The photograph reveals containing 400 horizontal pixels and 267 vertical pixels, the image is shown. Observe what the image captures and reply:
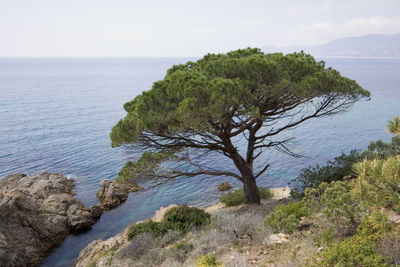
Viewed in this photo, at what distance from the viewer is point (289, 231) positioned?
31.1 ft

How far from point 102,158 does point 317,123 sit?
101 ft

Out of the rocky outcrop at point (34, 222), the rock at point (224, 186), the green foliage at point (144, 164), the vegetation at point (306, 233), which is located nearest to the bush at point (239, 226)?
the vegetation at point (306, 233)

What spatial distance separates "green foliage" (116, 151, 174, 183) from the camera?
1302 cm

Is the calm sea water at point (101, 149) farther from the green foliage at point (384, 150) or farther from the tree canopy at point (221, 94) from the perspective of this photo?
the green foliage at point (384, 150)

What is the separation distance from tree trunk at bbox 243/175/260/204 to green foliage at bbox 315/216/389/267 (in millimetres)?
8318

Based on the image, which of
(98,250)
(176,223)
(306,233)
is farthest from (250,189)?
(98,250)

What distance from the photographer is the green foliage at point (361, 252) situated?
6.03 metres

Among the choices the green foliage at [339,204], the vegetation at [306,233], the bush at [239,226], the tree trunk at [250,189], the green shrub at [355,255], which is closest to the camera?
the green shrub at [355,255]

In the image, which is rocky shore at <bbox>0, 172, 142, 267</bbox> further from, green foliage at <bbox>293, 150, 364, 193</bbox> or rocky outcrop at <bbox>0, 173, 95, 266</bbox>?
green foliage at <bbox>293, 150, 364, 193</bbox>

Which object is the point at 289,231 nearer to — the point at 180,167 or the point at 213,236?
the point at 213,236

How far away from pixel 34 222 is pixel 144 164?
890cm

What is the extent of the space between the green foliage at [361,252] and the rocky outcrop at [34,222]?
14.9 m

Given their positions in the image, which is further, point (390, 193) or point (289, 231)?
point (289, 231)

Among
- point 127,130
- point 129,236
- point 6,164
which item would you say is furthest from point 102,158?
point 127,130
